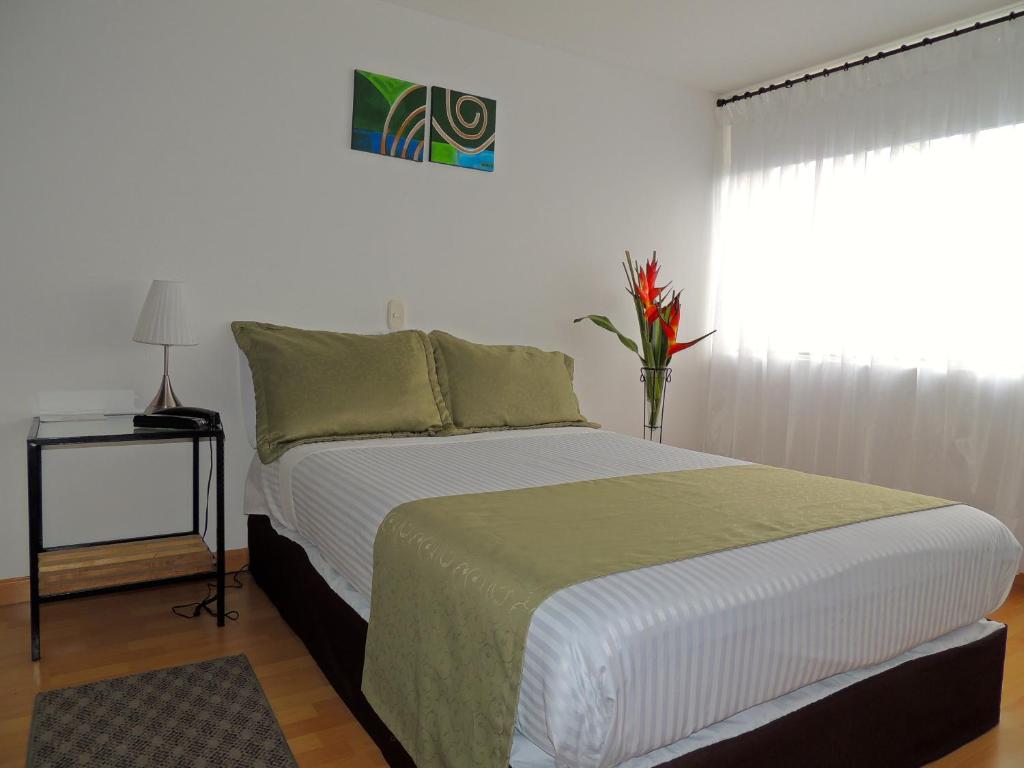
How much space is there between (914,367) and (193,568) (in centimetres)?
324

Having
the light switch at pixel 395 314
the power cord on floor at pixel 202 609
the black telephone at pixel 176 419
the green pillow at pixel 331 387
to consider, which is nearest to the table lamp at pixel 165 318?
the black telephone at pixel 176 419

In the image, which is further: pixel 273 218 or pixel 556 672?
pixel 273 218

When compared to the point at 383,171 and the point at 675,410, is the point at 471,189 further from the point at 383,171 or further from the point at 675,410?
the point at 675,410

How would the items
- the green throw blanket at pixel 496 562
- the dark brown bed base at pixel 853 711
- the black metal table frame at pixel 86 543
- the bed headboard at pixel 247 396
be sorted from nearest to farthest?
the green throw blanket at pixel 496 562 → the dark brown bed base at pixel 853 711 → the black metal table frame at pixel 86 543 → the bed headboard at pixel 247 396

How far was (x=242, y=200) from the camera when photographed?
9.85ft

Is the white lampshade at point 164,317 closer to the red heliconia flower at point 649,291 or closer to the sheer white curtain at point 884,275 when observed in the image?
the red heliconia flower at point 649,291

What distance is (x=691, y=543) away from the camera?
1599 mm

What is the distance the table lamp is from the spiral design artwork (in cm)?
134

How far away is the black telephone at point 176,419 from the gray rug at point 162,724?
0.77 m

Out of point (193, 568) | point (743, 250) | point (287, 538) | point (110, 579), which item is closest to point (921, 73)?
point (743, 250)

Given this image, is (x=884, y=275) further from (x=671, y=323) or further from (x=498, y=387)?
(x=498, y=387)

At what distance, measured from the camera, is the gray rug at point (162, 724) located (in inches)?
70.2

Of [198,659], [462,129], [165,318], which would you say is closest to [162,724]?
[198,659]

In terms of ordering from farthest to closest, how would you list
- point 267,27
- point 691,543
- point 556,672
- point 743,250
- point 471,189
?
point 743,250, point 471,189, point 267,27, point 691,543, point 556,672
